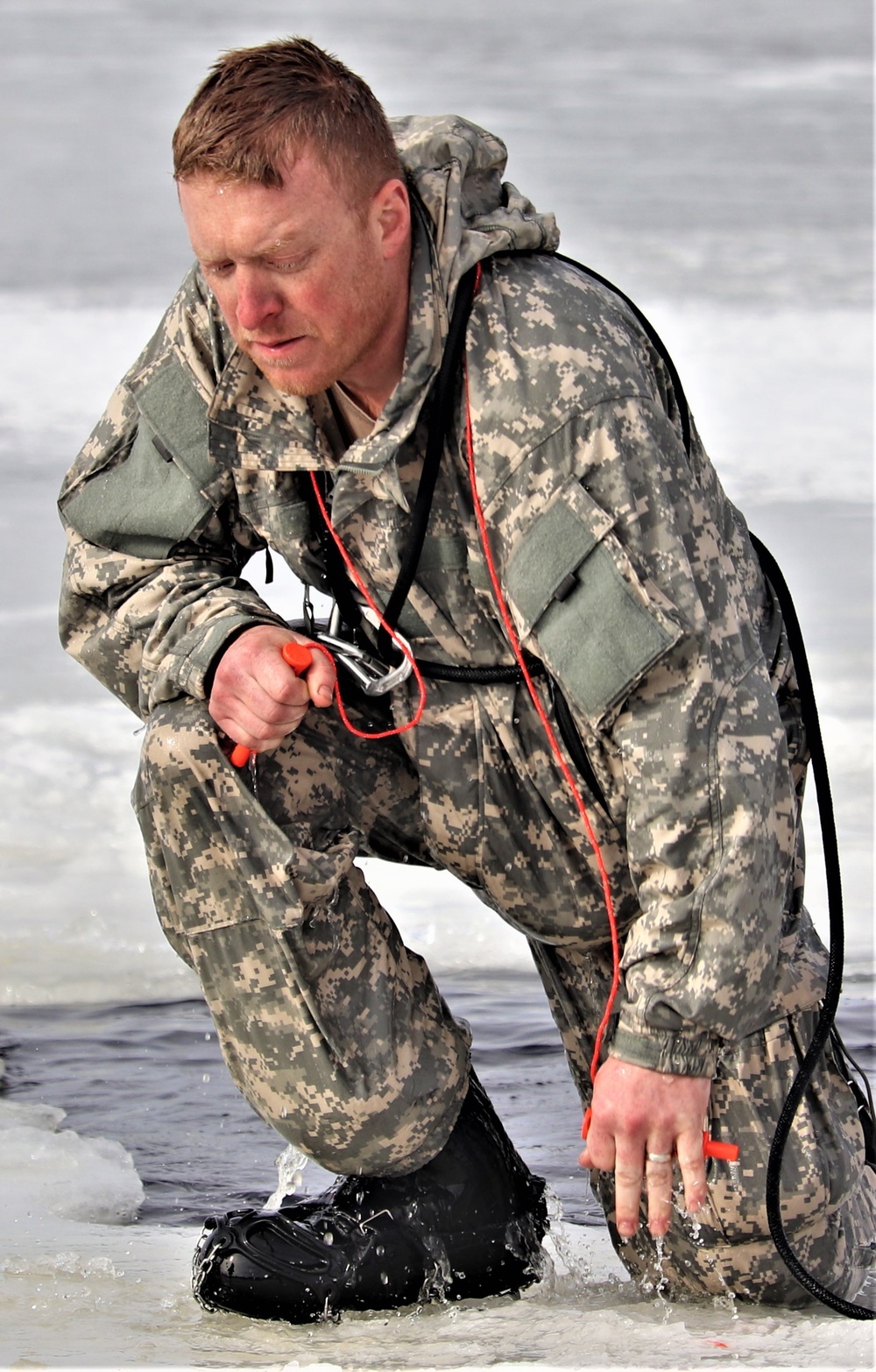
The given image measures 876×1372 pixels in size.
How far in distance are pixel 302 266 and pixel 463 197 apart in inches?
9.0

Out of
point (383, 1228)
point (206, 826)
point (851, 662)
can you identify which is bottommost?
point (851, 662)

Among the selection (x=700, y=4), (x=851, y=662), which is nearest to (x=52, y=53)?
(x=700, y=4)

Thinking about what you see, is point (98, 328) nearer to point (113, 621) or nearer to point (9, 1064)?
point (9, 1064)

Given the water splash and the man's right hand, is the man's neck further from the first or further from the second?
the water splash

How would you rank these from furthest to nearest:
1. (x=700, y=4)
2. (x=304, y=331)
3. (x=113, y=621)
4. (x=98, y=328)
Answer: (x=700, y=4)
(x=98, y=328)
(x=113, y=621)
(x=304, y=331)

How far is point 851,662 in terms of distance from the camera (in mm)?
4469

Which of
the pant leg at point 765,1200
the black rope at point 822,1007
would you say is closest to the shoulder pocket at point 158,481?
the black rope at point 822,1007

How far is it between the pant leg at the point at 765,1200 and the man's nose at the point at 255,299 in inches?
39.2

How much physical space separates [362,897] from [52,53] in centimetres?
687

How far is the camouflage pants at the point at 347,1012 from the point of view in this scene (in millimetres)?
2062

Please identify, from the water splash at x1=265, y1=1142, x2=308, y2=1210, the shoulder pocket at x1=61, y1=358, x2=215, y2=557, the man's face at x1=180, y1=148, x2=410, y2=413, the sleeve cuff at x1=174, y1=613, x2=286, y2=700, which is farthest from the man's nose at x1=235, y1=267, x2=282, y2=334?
the water splash at x1=265, y1=1142, x2=308, y2=1210

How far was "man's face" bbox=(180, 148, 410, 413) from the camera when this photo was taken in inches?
74.4

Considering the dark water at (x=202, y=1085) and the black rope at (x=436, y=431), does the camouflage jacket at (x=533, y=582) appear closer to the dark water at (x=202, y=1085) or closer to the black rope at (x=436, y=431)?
the black rope at (x=436, y=431)

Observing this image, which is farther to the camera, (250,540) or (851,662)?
(851,662)
